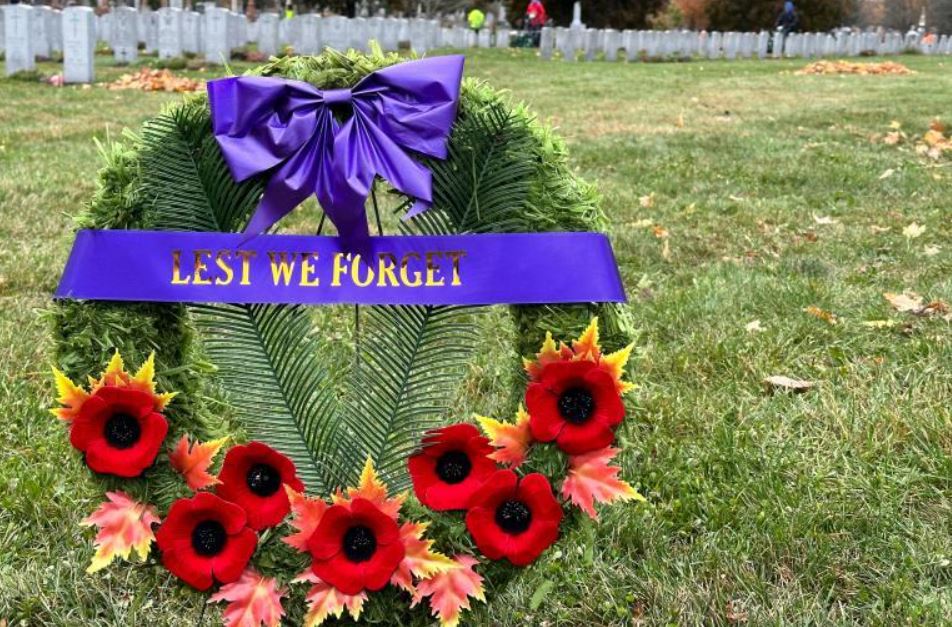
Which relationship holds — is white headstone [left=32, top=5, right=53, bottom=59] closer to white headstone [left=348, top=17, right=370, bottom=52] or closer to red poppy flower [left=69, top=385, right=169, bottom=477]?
white headstone [left=348, top=17, right=370, bottom=52]

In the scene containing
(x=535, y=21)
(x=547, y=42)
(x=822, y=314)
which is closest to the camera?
(x=822, y=314)

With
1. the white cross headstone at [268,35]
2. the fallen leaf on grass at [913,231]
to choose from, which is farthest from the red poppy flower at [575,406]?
the white cross headstone at [268,35]

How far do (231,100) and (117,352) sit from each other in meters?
0.49

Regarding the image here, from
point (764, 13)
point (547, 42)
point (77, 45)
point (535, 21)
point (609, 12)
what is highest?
point (764, 13)

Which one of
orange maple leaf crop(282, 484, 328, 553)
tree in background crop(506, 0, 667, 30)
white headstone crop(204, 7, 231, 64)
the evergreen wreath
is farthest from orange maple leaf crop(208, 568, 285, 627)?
tree in background crop(506, 0, 667, 30)

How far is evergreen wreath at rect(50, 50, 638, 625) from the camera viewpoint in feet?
5.26

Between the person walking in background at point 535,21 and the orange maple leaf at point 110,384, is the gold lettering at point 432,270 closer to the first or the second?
the orange maple leaf at point 110,384

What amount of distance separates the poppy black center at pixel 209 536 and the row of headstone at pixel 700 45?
2214 centimetres

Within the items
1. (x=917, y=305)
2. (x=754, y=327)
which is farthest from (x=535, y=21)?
(x=754, y=327)

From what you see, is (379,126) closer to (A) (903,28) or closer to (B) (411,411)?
(B) (411,411)

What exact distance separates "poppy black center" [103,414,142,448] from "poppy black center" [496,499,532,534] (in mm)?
Result: 672

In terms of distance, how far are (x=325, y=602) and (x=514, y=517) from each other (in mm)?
359

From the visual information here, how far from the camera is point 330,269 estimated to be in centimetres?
164

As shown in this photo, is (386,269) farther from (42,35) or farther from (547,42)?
(547,42)
